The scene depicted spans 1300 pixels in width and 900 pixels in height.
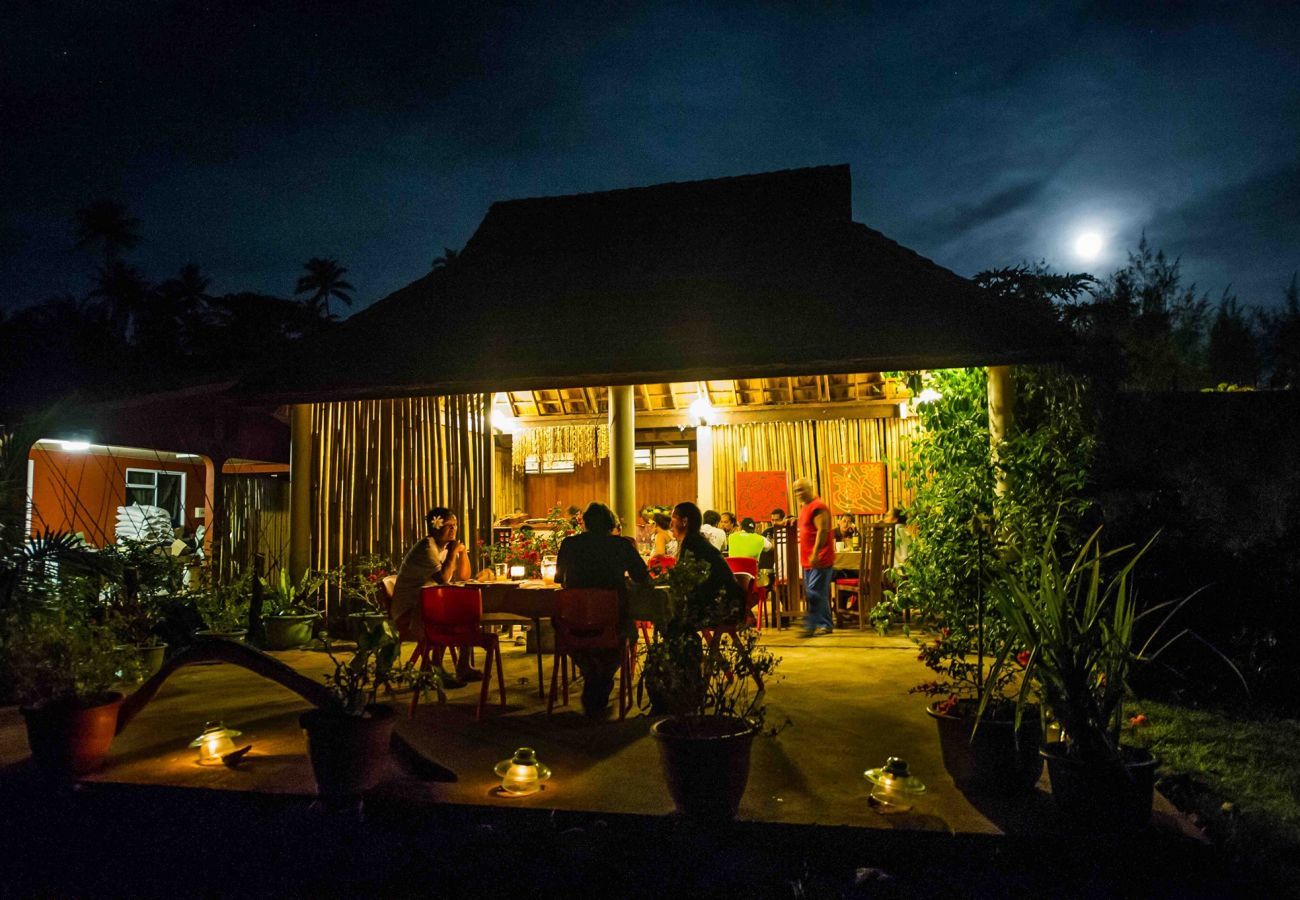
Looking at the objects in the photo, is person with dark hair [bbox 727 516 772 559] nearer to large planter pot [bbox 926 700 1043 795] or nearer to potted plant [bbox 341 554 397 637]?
potted plant [bbox 341 554 397 637]

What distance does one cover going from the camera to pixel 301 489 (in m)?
8.98

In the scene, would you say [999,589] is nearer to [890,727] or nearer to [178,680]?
[890,727]

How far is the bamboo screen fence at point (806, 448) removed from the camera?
12000 mm

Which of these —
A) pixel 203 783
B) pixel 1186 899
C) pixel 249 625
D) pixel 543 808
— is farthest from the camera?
pixel 249 625

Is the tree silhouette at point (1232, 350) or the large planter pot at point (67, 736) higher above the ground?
the tree silhouette at point (1232, 350)

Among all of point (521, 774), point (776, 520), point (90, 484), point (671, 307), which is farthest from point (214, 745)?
point (90, 484)

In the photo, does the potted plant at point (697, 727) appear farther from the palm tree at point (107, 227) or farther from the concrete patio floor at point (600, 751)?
the palm tree at point (107, 227)

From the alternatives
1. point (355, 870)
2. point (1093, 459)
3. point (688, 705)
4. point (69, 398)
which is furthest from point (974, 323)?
point (69, 398)

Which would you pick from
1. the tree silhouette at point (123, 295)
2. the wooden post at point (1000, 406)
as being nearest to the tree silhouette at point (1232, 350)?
the wooden post at point (1000, 406)

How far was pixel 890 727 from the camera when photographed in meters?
5.33

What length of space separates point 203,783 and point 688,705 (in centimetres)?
241

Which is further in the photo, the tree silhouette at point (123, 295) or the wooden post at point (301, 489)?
the tree silhouette at point (123, 295)

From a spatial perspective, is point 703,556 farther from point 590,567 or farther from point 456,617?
point 456,617

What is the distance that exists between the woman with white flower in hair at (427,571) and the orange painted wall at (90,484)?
6.32 metres
